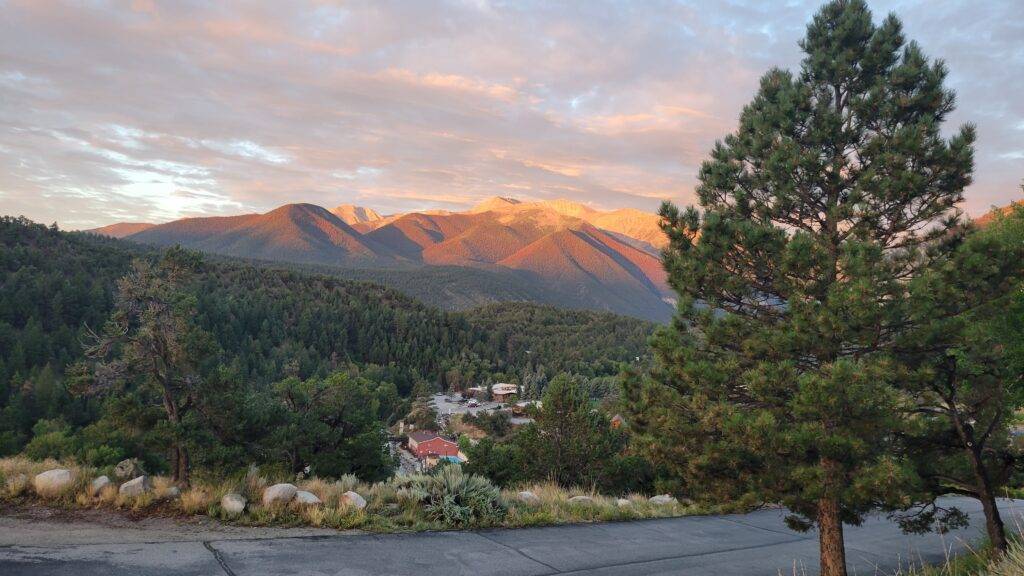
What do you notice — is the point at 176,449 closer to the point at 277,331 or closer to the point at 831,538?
the point at 831,538

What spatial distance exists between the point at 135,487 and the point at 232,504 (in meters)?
1.45

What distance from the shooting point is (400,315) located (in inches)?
5295

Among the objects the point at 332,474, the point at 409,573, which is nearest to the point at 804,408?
the point at 409,573

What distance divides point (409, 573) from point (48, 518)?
4532mm

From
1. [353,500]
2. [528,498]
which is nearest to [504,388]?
[528,498]

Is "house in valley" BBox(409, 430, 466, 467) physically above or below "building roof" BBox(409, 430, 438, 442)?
above

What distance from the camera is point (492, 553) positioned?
7332mm

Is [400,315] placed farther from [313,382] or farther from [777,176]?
[777,176]

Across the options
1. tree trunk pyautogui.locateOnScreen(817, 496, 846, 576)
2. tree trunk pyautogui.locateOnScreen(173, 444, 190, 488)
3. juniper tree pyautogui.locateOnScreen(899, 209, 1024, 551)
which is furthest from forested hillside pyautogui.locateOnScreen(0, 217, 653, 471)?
juniper tree pyautogui.locateOnScreen(899, 209, 1024, 551)

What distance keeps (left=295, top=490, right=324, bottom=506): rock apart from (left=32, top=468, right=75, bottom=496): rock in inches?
115

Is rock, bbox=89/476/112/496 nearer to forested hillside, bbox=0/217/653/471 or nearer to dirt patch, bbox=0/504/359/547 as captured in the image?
dirt patch, bbox=0/504/359/547

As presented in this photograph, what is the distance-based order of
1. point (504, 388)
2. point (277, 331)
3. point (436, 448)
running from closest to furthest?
point (436, 448), point (504, 388), point (277, 331)

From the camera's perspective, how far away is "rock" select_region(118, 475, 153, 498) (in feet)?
25.4

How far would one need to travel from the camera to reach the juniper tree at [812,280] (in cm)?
675
